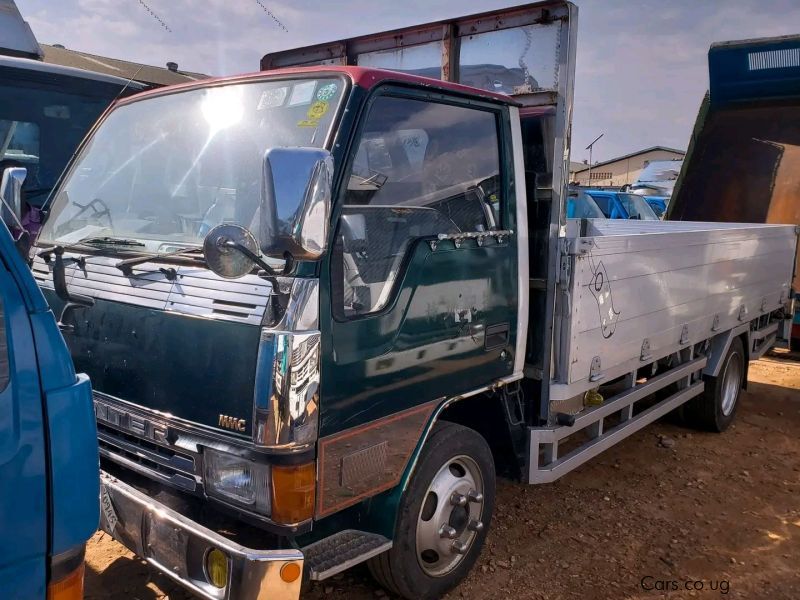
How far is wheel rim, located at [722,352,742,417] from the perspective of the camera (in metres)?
5.77

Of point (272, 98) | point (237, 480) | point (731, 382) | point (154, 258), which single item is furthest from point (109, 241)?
point (731, 382)

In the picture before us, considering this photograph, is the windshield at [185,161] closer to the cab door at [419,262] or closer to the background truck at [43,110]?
the cab door at [419,262]

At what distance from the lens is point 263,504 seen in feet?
7.38

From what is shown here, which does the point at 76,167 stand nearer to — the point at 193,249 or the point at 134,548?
the point at 193,249

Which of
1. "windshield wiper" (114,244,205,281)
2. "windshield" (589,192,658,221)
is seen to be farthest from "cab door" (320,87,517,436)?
"windshield" (589,192,658,221)

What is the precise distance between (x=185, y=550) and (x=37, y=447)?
0.85 m

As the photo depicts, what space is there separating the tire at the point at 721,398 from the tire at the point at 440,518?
121 inches

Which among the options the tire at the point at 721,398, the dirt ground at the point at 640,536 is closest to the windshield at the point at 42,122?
the dirt ground at the point at 640,536

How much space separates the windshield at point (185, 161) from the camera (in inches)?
103

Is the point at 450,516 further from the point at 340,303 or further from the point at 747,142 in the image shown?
the point at 747,142

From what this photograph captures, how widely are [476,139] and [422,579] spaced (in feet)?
6.52

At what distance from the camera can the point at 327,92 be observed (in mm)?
2592

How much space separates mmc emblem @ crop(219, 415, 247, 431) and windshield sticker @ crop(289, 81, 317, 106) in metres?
1.24

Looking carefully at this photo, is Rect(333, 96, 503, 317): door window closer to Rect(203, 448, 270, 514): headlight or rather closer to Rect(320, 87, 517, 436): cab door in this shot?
Rect(320, 87, 517, 436): cab door
